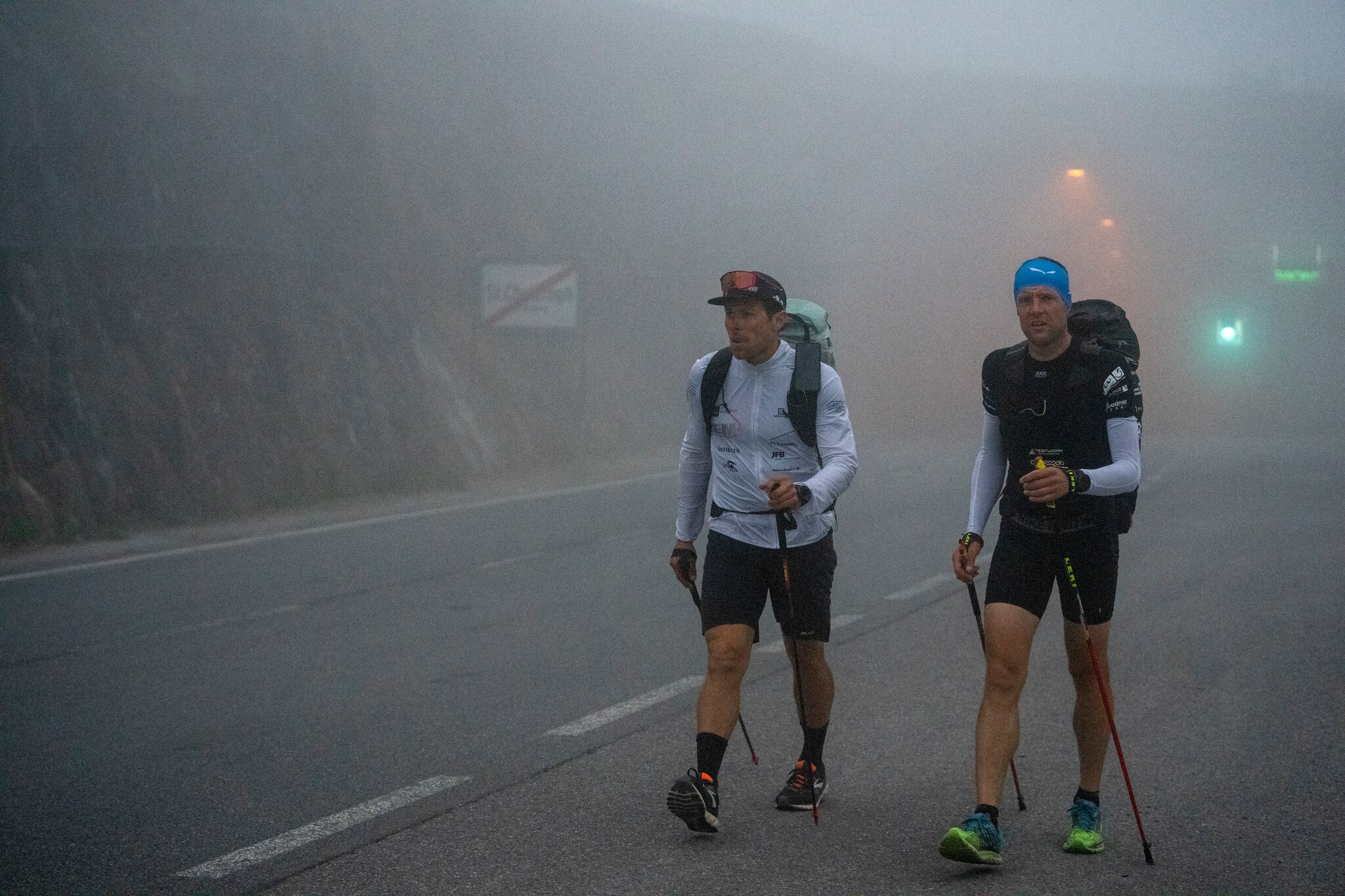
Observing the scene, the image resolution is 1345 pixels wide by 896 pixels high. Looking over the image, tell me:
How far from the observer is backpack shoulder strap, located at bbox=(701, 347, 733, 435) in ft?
16.7

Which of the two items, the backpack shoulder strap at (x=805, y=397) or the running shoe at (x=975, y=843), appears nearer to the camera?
the running shoe at (x=975, y=843)

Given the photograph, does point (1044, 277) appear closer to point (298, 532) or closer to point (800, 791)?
point (800, 791)

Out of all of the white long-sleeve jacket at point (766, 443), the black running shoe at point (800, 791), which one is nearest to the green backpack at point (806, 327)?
the white long-sleeve jacket at point (766, 443)

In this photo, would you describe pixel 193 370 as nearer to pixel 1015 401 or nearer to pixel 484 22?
pixel 1015 401

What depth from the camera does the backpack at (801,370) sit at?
4.95 m

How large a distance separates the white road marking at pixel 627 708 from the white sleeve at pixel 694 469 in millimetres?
1375

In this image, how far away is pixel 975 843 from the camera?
427cm

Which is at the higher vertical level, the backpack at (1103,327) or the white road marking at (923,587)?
the backpack at (1103,327)

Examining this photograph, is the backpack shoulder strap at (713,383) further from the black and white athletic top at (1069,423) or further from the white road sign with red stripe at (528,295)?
the white road sign with red stripe at (528,295)

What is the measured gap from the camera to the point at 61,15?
855 inches

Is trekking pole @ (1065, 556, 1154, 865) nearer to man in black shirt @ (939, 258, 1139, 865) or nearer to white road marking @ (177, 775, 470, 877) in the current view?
man in black shirt @ (939, 258, 1139, 865)

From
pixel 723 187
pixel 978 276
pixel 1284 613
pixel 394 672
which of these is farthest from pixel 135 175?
pixel 978 276

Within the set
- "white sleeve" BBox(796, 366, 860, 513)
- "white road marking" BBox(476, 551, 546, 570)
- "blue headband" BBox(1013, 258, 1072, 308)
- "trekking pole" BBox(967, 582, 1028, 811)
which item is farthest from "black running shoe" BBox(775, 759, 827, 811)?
→ "white road marking" BBox(476, 551, 546, 570)

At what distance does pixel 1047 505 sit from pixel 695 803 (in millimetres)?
1418
